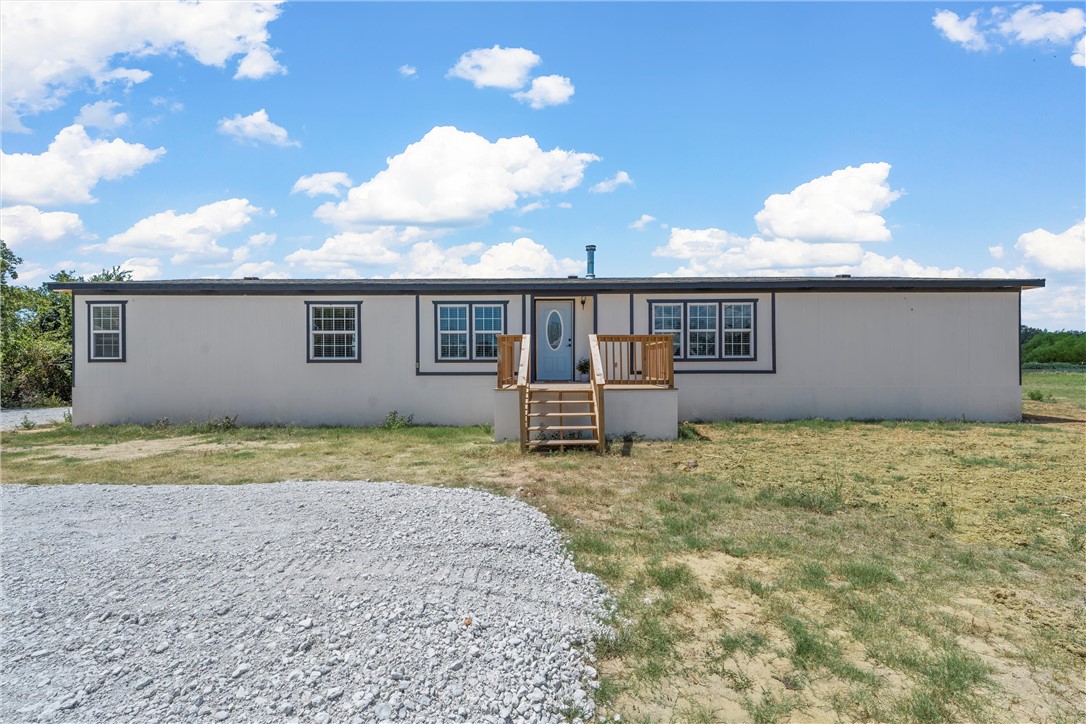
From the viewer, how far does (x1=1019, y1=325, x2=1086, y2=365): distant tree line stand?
39.8 m

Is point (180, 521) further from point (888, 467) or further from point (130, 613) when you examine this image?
point (888, 467)

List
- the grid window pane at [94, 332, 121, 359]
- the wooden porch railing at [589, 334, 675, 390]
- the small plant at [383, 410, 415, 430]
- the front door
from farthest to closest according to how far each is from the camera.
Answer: the front door
the grid window pane at [94, 332, 121, 359]
the small plant at [383, 410, 415, 430]
the wooden porch railing at [589, 334, 675, 390]

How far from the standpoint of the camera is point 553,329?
13.7 m

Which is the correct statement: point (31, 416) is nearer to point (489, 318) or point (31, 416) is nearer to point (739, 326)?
point (489, 318)

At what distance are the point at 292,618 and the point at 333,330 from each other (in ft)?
34.2

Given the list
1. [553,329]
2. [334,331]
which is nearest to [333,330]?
[334,331]

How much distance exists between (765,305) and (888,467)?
5.64 m

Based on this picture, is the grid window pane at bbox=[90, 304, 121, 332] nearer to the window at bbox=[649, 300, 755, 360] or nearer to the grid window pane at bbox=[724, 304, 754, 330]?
the window at bbox=[649, 300, 755, 360]

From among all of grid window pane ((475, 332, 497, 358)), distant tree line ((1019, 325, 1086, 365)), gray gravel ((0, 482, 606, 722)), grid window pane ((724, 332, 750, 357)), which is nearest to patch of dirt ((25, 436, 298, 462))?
grid window pane ((475, 332, 497, 358))

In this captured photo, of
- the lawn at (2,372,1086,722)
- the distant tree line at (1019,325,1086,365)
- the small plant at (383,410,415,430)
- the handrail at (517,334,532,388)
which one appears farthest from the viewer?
the distant tree line at (1019,325,1086,365)

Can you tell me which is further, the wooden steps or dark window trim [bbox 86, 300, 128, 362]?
dark window trim [bbox 86, 300, 128, 362]

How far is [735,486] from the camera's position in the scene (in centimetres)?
741

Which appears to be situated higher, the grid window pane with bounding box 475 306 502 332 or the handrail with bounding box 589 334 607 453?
the grid window pane with bounding box 475 306 502 332

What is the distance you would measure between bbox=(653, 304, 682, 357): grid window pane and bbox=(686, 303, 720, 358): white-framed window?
0.56ft
